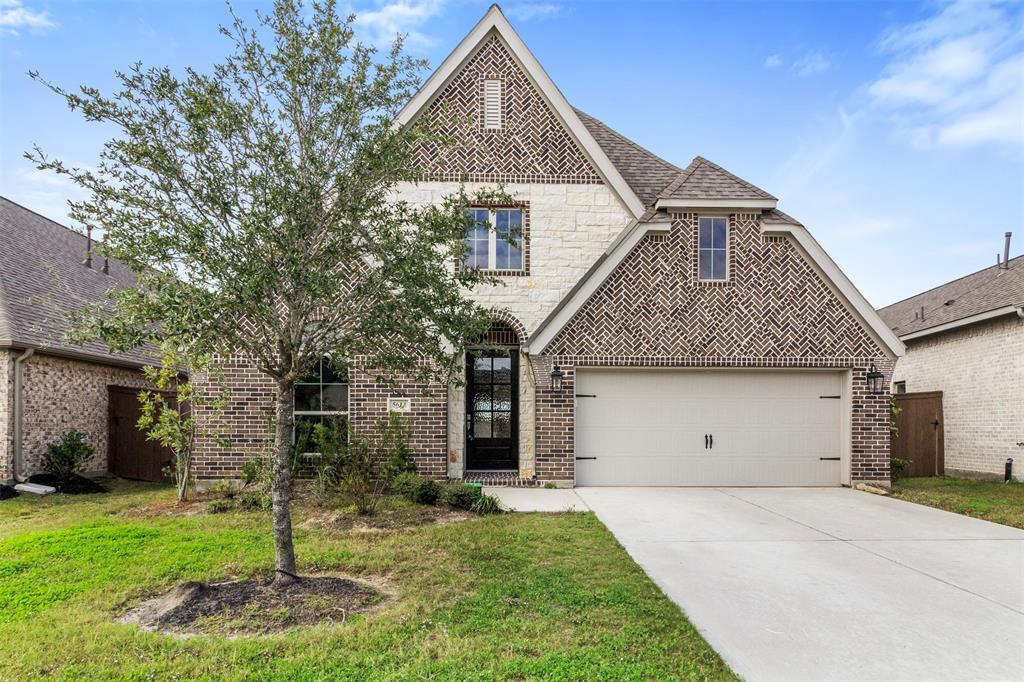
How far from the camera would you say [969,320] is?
567 inches

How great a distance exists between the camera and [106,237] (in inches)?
187

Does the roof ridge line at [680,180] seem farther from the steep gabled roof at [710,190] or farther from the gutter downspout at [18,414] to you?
the gutter downspout at [18,414]

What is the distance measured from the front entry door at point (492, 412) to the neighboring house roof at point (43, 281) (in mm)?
6388

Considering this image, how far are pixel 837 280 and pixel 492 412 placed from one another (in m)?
7.21

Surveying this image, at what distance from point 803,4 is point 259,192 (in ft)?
33.3

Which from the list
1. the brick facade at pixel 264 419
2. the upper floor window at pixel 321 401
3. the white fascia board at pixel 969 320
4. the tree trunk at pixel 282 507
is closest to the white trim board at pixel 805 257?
the brick facade at pixel 264 419

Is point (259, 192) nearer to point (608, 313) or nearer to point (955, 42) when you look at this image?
point (608, 313)

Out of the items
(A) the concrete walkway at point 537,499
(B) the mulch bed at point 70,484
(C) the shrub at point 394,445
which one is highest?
(C) the shrub at point 394,445

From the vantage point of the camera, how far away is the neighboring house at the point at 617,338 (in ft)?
36.4

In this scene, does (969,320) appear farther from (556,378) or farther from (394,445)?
(394,445)

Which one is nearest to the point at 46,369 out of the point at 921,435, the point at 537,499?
the point at 537,499

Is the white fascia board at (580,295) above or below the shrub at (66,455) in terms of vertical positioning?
above

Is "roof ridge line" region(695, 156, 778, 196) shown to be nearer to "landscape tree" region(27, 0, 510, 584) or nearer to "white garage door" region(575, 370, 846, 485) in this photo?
"white garage door" region(575, 370, 846, 485)

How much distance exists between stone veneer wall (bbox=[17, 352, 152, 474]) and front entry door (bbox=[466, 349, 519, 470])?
876cm
